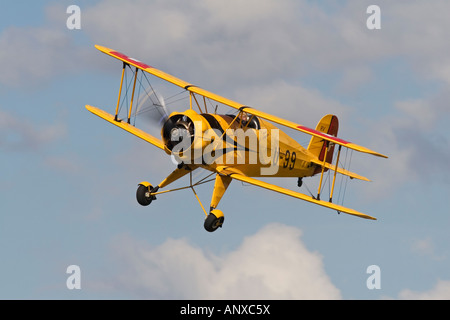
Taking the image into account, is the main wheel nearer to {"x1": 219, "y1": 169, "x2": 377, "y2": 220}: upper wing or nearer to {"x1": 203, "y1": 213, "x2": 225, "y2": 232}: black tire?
{"x1": 203, "y1": 213, "x2": 225, "y2": 232}: black tire

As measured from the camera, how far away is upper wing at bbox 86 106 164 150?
2536cm

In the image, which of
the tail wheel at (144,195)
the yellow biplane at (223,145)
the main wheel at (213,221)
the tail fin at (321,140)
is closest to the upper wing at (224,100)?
the yellow biplane at (223,145)

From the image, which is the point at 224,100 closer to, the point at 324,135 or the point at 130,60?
the point at 324,135

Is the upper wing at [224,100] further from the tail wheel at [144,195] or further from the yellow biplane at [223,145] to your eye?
the tail wheel at [144,195]

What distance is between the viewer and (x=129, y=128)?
2614cm

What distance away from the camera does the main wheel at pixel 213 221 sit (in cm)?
2347

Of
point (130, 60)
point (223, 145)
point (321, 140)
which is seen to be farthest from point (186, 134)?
point (321, 140)

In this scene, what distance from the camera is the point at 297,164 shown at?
26812 mm

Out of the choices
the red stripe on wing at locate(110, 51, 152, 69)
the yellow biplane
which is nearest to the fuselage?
the yellow biplane

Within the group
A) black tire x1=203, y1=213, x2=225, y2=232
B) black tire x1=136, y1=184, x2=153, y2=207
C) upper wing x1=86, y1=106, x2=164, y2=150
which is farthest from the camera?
upper wing x1=86, y1=106, x2=164, y2=150

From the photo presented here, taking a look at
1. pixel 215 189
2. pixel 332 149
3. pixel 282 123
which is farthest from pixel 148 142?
pixel 332 149

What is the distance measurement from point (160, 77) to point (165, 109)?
104 cm

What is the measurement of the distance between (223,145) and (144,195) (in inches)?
115

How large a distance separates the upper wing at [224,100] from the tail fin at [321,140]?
4867mm
